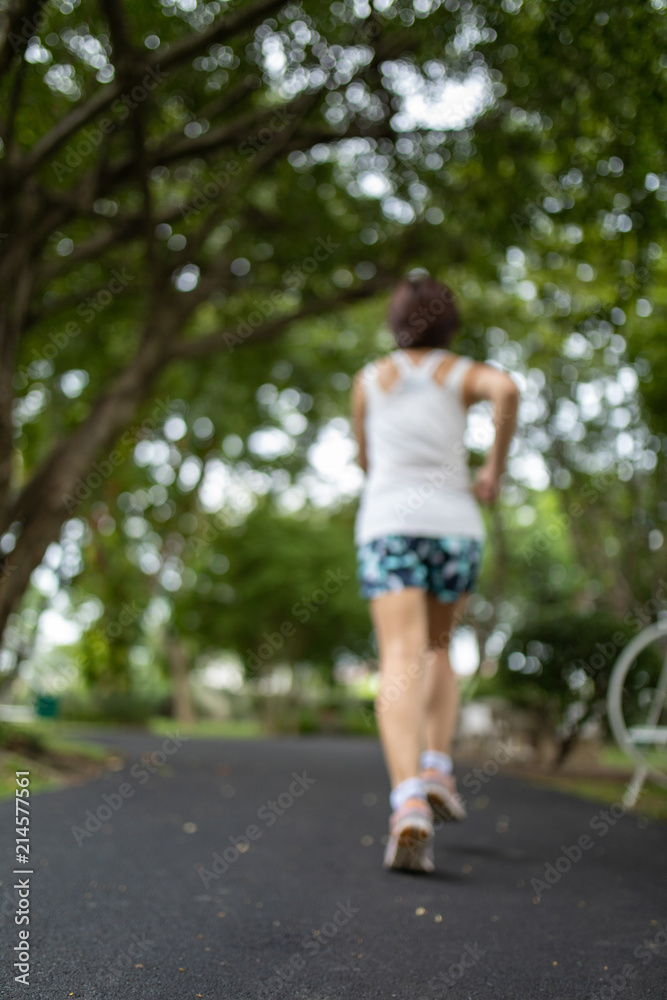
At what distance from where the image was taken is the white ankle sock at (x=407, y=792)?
2.58m

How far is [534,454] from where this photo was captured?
11.0m

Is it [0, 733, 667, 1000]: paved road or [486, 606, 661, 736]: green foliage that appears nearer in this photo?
[0, 733, 667, 1000]: paved road

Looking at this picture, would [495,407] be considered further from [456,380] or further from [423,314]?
[423,314]

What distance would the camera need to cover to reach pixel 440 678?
3.17m

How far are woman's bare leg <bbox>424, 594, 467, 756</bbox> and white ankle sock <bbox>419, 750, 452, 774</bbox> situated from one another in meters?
0.03

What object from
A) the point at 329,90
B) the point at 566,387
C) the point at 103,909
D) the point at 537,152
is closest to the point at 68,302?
the point at 329,90

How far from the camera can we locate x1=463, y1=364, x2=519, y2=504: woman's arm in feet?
9.86

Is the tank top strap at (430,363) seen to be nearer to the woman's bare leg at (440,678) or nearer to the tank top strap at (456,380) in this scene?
the tank top strap at (456,380)

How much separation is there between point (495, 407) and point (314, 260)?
544cm

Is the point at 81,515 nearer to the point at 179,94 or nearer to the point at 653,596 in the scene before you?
the point at 179,94

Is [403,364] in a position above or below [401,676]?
above

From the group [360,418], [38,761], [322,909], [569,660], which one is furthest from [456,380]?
[569,660]

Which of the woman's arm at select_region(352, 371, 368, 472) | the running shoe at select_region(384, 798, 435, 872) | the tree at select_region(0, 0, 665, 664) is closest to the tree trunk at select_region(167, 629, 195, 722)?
the tree at select_region(0, 0, 665, 664)

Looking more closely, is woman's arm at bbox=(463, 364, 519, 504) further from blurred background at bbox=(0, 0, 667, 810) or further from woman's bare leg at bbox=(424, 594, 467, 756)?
blurred background at bbox=(0, 0, 667, 810)
